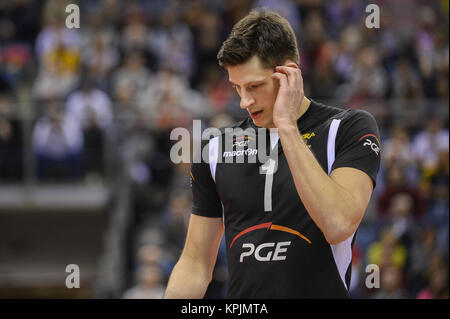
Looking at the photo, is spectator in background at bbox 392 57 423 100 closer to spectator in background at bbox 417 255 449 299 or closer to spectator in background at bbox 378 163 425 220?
spectator in background at bbox 378 163 425 220

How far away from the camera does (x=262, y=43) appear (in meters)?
3.05

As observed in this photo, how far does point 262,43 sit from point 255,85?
7.4 inches

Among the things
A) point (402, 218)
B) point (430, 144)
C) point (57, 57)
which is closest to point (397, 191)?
point (402, 218)

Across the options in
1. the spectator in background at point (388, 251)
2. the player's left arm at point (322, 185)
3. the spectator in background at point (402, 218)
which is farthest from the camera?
the spectator in background at point (402, 218)

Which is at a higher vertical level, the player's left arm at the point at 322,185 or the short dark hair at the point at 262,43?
the short dark hair at the point at 262,43

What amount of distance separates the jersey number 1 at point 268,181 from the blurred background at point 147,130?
16.3 feet

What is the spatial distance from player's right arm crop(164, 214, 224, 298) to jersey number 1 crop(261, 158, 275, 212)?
1.21 feet

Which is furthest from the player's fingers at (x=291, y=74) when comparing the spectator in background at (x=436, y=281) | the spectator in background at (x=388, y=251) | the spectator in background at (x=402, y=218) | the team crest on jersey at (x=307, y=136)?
the spectator in background at (x=402, y=218)

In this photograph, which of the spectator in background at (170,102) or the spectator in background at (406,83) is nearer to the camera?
the spectator in background at (170,102)

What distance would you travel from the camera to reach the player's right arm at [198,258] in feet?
10.6

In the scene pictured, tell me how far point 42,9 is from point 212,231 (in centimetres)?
1095

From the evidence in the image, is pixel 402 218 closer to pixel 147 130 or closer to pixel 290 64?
pixel 147 130

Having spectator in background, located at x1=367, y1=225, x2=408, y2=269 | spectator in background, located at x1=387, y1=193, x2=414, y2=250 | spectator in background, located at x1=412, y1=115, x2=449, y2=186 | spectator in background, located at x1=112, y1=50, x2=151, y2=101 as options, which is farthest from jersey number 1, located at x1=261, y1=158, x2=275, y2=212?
spectator in background, located at x1=112, y1=50, x2=151, y2=101

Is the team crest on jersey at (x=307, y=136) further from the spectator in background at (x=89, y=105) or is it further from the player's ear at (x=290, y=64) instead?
the spectator in background at (x=89, y=105)
